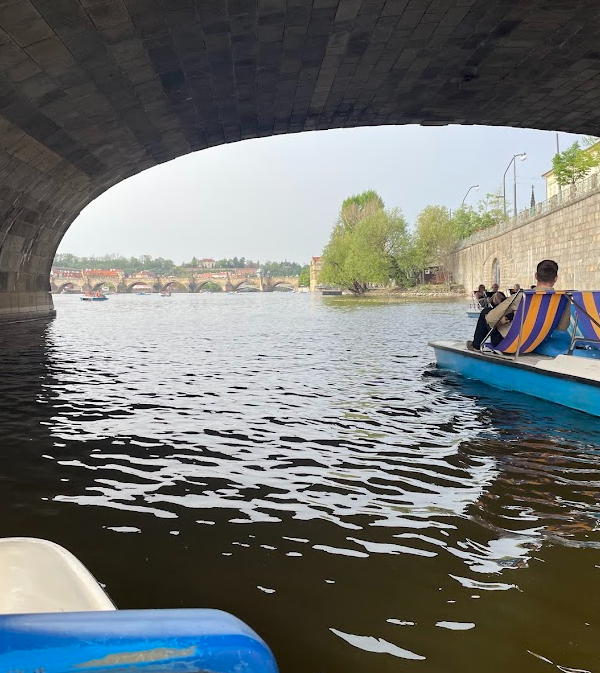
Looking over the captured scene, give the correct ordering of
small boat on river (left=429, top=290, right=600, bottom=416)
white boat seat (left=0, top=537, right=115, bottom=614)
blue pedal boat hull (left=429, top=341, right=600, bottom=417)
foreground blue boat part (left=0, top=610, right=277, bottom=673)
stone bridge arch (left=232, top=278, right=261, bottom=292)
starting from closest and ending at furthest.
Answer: foreground blue boat part (left=0, top=610, right=277, bottom=673)
white boat seat (left=0, top=537, right=115, bottom=614)
blue pedal boat hull (left=429, top=341, right=600, bottom=417)
small boat on river (left=429, top=290, right=600, bottom=416)
stone bridge arch (left=232, top=278, right=261, bottom=292)

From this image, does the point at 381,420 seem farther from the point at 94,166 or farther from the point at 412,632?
the point at 94,166

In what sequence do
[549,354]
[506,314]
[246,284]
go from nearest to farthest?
[549,354] → [506,314] → [246,284]

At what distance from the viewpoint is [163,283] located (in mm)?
146000

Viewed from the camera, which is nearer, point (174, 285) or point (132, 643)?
point (132, 643)

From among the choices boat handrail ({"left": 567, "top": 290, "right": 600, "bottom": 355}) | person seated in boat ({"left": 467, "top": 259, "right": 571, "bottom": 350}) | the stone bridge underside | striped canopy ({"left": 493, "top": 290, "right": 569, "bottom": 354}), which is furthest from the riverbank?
boat handrail ({"left": 567, "top": 290, "right": 600, "bottom": 355})

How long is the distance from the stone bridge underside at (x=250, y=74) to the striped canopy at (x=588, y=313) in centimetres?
716

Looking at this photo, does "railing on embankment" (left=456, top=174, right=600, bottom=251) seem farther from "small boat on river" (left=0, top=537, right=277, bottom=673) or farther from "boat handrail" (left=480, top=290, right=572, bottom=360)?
"small boat on river" (left=0, top=537, right=277, bottom=673)

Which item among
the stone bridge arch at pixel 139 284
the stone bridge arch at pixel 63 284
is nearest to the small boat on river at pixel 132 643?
the stone bridge arch at pixel 63 284

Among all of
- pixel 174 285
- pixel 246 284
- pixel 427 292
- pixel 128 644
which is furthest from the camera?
pixel 246 284

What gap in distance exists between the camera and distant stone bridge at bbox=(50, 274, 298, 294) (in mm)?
135750

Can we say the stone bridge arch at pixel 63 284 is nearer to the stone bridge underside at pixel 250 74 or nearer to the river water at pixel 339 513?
the stone bridge underside at pixel 250 74

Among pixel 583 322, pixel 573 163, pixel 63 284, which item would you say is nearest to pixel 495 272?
pixel 573 163

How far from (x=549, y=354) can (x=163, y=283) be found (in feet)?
467

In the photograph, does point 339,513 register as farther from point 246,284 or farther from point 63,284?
point 246,284
